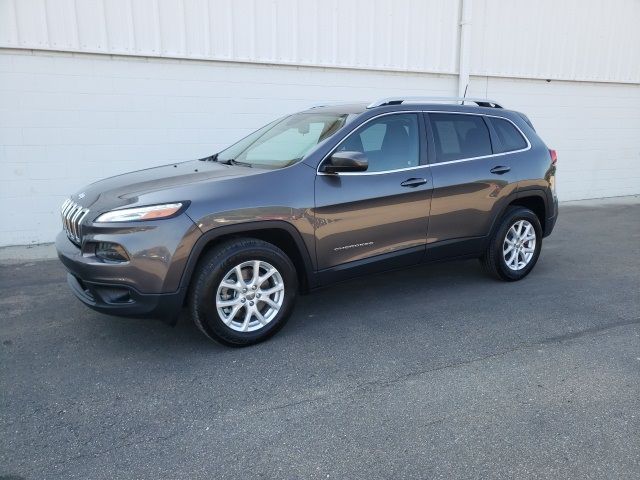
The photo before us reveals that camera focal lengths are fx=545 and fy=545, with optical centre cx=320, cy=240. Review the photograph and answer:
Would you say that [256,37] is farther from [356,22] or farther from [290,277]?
[290,277]

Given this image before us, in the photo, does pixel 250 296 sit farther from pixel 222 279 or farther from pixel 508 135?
pixel 508 135

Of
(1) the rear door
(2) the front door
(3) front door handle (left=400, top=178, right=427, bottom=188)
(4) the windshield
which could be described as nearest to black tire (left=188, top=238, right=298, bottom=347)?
(2) the front door

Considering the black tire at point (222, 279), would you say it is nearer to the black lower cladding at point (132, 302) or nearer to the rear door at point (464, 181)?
the black lower cladding at point (132, 302)

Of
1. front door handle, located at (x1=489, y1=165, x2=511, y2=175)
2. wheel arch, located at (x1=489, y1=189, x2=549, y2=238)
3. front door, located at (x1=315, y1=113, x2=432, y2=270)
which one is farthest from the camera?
wheel arch, located at (x1=489, y1=189, x2=549, y2=238)

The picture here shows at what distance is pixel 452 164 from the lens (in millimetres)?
4914

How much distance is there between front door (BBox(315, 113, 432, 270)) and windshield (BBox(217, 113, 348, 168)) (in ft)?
0.84

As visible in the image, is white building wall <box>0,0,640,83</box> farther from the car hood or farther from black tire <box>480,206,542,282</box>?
black tire <box>480,206,542,282</box>

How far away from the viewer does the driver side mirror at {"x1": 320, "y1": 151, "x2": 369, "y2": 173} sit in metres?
4.09

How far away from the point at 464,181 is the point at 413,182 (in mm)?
613

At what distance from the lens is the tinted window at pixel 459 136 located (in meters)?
4.91

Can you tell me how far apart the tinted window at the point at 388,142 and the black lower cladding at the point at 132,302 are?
5.71 ft

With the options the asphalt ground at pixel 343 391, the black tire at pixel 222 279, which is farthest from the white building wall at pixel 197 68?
the black tire at pixel 222 279

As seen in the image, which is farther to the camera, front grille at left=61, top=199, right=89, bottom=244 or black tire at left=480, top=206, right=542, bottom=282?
black tire at left=480, top=206, right=542, bottom=282

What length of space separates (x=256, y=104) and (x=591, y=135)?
7.38 meters
